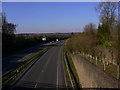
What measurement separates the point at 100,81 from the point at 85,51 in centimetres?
1824

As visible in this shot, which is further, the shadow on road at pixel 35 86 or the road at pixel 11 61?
the road at pixel 11 61

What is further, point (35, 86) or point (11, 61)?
point (11, 61)

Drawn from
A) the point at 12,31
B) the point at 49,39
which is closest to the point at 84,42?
the point at 12,31

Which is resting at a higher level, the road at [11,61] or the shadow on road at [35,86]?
the shadow on road at [35,86]

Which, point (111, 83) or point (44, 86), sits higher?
point (111, 83)

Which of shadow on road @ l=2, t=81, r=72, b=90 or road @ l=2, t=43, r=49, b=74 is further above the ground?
shadow on road @ l=2, t=81, r=72, b=90

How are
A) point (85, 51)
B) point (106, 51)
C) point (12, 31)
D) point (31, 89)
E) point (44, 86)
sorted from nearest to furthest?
point (31, 89) → point (44, 86) → point (106, 51) → point (85, 51) → point (12, 31)

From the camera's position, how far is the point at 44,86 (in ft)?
56.7

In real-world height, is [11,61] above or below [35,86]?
below

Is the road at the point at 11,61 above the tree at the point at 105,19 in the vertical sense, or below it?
below

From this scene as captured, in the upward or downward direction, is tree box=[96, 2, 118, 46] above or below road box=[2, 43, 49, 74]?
above

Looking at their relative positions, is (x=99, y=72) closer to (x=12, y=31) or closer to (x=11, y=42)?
(x=11, y=42)

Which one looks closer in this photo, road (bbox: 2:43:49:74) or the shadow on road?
the shadow on road

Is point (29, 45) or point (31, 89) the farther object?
point (29, 45)
